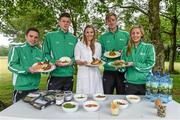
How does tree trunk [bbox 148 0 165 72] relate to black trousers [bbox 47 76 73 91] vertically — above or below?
above

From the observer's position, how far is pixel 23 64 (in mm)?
4316

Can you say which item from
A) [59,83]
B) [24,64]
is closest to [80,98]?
[24,64]

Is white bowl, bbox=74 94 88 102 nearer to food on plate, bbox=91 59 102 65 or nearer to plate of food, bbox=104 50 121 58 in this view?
food on plate, bbox=91 59 102 65

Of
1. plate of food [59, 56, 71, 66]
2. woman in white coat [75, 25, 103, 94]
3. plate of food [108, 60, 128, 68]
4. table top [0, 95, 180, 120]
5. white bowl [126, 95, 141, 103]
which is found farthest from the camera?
woman in white coat [75, 25, 103, 94]

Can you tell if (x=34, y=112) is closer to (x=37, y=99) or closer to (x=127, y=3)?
(x=37, y=99)

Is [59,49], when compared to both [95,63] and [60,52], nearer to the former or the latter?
[60,52]

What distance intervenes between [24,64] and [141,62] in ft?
5.16

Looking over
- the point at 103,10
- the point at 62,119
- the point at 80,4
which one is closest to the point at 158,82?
the point at 62,119

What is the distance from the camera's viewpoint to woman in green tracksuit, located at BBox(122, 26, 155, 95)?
14.1ft

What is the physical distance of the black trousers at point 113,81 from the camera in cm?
502

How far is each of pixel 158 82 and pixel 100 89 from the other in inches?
57.1

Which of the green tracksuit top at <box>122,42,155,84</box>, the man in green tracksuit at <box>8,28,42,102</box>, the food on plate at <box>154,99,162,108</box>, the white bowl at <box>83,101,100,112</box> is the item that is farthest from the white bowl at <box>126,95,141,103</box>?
the man in green tracksuit at <box>8,28,42,102</box>

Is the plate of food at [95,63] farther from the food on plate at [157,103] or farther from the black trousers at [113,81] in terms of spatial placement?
the food on plate at [157,103]

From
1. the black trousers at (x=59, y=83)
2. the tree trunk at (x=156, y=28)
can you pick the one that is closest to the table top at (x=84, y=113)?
the black trousers at (x=59, y=83)
